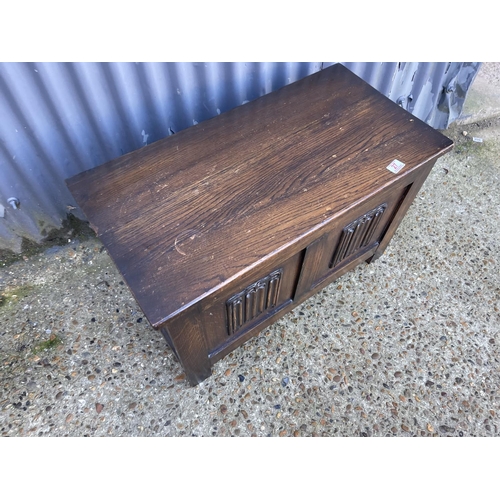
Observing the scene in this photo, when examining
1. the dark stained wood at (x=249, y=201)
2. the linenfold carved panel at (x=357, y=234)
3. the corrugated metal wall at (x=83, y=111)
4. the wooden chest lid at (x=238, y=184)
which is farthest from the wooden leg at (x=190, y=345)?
the corrugated metal wall at (x=83, y=111)

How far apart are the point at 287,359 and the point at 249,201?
868mm

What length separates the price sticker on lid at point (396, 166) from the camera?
1.50m

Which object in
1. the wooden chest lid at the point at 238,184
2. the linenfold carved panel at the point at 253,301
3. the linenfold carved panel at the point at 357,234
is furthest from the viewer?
the linenfold carved panel at the point at 357,234

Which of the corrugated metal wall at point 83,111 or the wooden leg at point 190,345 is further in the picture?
the corrugated metal wall at point 83,111

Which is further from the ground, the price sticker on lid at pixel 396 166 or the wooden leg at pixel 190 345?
the price sticker on lid at pixel 396 166

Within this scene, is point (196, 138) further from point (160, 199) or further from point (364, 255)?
point (364, 255)

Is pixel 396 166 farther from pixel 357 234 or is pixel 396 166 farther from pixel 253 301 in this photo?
pixel 253 301

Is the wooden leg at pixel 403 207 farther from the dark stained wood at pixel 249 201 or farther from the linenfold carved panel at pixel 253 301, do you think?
the linenfold carved panel at pixel 253 301

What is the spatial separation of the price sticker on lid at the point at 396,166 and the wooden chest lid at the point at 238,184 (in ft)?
0.06

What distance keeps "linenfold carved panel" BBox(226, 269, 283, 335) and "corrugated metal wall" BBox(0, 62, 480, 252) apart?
104 cm

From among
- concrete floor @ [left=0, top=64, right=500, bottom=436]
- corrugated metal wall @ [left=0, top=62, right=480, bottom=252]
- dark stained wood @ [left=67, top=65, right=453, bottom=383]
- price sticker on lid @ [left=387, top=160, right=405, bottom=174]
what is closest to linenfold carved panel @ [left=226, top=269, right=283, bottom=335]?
dark stained wood @ [left=67, top=65, right=453, bottom=383]

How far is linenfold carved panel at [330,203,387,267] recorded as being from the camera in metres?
1.64

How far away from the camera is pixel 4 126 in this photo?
1675 millimetres

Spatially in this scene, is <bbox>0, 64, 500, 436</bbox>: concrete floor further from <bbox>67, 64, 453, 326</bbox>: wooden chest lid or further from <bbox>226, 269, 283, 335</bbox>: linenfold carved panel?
<bbox>67, 64, 453, 326</bbox>: wooden chest lid
